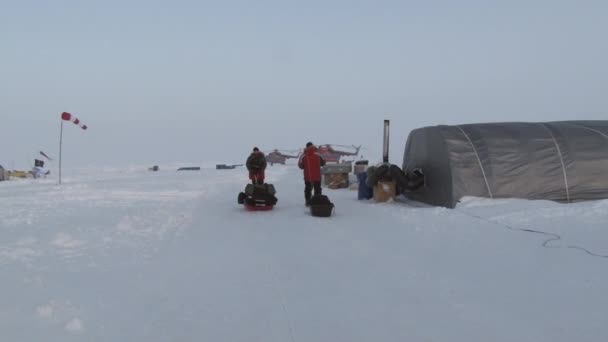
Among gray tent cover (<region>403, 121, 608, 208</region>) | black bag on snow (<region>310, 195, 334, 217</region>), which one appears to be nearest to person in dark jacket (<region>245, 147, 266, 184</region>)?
black bag on snow (<region>310, 195, 334, 217</region>)

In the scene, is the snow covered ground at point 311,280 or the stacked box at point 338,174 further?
the stacked box at point 338,174

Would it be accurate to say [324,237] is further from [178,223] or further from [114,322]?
Answer: [114,322]

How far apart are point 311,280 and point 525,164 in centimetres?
740

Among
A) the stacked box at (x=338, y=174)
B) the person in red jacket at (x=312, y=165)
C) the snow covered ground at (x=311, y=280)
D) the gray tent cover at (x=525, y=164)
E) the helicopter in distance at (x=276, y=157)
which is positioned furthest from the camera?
the helicopter in distance at (x=276, y=157)

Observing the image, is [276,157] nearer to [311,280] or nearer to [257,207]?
[257,207]

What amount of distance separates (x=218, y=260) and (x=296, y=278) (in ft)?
4.03

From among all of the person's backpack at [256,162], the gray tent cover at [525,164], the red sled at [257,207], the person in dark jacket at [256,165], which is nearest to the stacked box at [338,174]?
the person in dark jacket at [256,165]

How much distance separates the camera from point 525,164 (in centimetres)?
935

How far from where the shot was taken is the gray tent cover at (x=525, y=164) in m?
9.26

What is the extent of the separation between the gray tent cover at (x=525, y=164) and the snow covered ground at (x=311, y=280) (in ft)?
5.98

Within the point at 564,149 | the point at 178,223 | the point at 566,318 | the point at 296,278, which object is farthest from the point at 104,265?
the point at 564,149

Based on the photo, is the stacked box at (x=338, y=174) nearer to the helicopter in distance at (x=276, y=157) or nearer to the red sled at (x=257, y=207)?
the red sled at (x=257, y=207)

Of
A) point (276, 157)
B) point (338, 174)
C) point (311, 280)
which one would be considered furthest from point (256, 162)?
point (276, 157)

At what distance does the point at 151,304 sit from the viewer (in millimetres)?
3490
